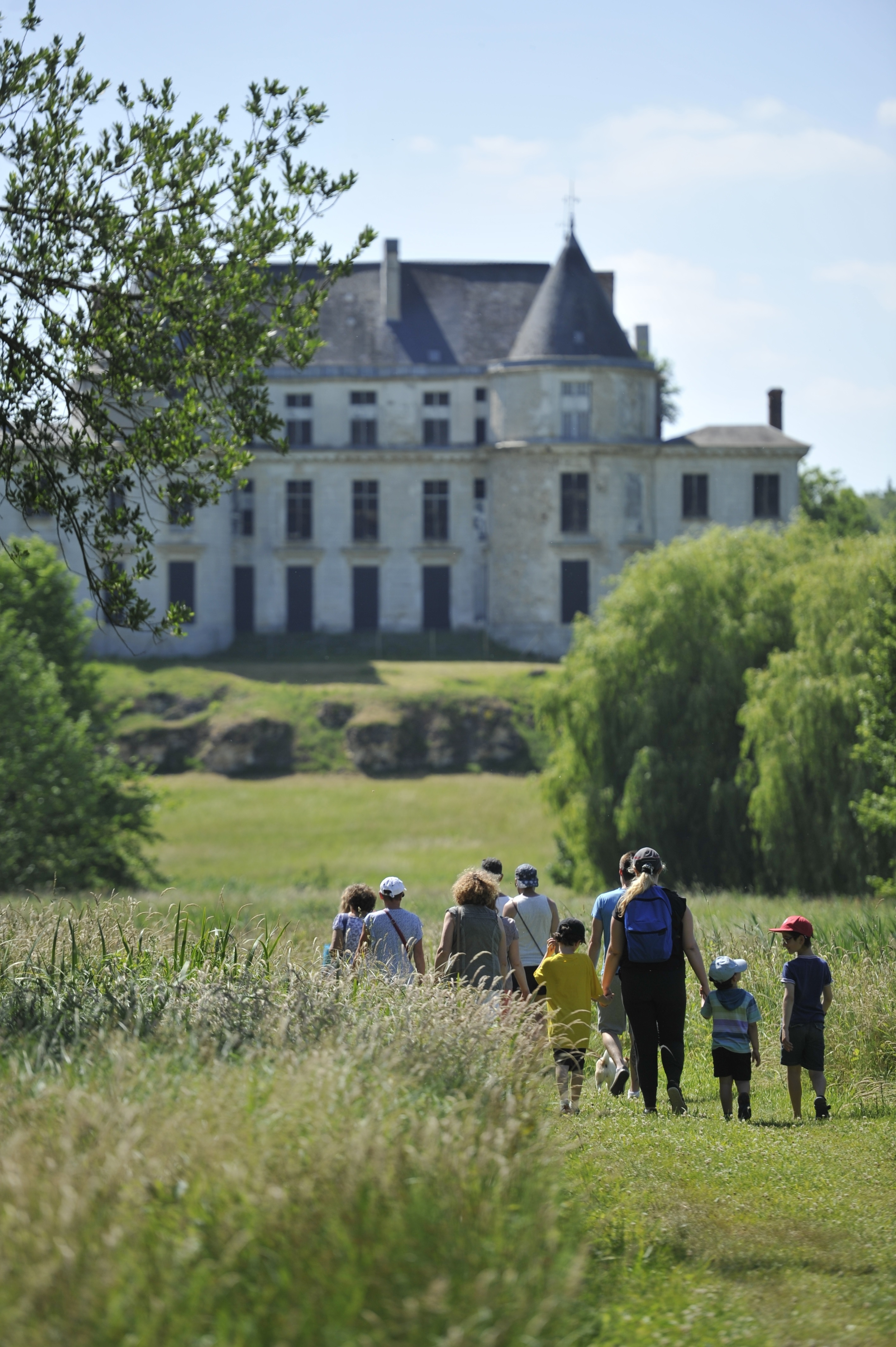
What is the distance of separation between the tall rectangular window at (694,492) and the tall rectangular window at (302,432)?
14954 mm

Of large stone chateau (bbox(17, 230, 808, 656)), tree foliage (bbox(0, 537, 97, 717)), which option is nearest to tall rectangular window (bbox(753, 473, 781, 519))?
large stone chateau (bbox(17, 230, 808, 656))

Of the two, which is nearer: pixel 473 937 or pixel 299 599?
pixel 473 937

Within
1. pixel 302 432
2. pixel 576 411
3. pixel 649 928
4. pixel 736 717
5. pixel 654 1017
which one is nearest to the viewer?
pixel 649 928

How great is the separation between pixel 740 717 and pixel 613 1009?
20639 millimetres

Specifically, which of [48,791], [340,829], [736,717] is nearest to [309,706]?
[340,829]

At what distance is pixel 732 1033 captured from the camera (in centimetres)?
938

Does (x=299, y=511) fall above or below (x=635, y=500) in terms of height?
below

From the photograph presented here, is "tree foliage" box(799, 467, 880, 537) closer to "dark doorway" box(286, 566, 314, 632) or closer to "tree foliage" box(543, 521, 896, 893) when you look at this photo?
"dark doorway" box(286, 566, 314, 632)

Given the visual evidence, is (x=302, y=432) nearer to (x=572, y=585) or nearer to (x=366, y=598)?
(x=366, y=598)

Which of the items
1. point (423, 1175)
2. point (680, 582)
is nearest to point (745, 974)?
point (423, 1175)

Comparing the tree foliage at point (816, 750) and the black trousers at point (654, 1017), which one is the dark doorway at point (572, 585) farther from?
the black trousers at point (654, 1017)

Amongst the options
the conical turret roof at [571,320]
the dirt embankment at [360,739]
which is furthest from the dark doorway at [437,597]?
the dirt embankment at [360,739]

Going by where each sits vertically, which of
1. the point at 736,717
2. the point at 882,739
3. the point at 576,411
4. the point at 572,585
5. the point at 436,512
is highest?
the point at 576,411

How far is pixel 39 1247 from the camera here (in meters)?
4.32
